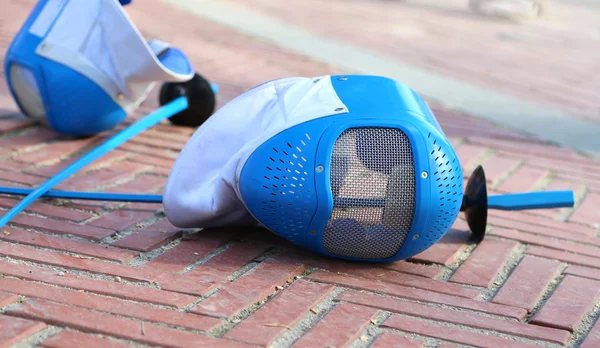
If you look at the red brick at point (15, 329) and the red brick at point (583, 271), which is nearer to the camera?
the red brick at point (15, 329)

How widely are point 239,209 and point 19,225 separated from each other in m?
0.69

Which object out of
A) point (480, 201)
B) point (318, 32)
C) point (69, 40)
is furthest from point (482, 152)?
point (318, 32)

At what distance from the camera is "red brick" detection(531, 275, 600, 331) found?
2.21m

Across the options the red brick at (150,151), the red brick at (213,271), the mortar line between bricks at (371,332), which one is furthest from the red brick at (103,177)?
the mortar line between bricks at (371,332)

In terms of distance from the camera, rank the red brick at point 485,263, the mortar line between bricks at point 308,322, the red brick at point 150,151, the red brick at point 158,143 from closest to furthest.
Result: 1. the mortar line between bricks at point 308,322
2. the red brick at point 485,263
3. the red brick at point 150,151
4. the red brick at point 158,143

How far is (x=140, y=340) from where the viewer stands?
188cm

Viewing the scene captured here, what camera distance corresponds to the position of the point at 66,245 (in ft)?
8.00

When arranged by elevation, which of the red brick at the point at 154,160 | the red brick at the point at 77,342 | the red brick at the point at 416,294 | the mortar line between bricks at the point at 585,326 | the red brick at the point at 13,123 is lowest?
the red brick at the point at 154,160

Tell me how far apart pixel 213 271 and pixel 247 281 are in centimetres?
12

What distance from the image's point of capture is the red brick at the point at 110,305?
2.00 metres

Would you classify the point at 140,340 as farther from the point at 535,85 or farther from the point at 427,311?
the point at 535,85

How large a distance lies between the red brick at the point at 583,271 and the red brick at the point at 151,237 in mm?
1245

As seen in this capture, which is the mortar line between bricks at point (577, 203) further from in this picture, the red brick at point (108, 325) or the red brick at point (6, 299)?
the red brick at point (6, 299)

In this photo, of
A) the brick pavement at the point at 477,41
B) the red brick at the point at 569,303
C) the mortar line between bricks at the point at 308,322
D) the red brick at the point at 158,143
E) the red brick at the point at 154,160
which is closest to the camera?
the mortar line between bricks at the point at 308,322
